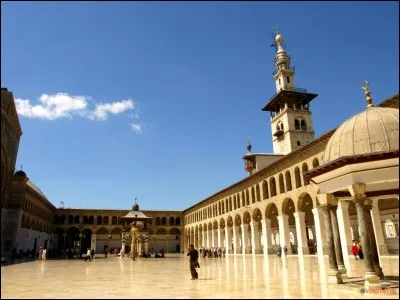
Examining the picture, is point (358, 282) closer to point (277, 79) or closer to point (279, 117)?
point (279, 117)

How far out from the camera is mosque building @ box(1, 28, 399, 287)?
26.1 feet

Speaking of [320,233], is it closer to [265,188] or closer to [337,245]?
[265,188]

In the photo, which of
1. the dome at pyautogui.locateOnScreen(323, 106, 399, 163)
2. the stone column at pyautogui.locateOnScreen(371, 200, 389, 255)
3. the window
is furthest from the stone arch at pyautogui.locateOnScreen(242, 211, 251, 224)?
the dome at pyautogui.locateOnScreen(323, 106, 399, 163)

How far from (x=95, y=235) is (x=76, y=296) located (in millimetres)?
56187

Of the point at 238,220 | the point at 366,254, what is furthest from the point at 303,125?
the point at 366,254

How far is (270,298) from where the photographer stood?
6.66 metres

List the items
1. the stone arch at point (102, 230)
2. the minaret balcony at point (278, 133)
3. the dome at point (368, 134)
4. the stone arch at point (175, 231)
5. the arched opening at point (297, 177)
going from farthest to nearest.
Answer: the stone arch at point (175, 231)
the stone arch at point (102, 230)
the minaret balcony at point (278, 133)
the arched opening at point (297, 177)
the dome at point (368, 134)

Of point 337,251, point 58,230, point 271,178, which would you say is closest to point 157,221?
point 58,230

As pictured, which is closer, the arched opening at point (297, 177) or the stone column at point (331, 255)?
the stone column at point (331, 255)

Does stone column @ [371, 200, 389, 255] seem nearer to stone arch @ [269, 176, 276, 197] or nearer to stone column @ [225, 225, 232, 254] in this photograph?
stone arch @ [269, 176, 276, 197]

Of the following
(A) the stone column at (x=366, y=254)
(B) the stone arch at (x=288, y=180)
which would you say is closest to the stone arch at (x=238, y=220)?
(B) the stone arch at (x=288, y=180)

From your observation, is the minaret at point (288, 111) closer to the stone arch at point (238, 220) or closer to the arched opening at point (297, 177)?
the stone arch at point (238, 220)

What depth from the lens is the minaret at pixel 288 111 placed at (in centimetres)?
4344

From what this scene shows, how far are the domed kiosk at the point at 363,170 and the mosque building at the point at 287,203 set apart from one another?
0.02 m
